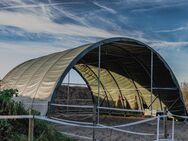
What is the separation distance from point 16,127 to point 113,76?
15.6 meters

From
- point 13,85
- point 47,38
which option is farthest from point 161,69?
point 13,85

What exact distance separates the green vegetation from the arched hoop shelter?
22.0 feet

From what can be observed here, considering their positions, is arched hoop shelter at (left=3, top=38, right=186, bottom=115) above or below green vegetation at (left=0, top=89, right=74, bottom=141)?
above

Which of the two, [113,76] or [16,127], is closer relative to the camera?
[16,127]

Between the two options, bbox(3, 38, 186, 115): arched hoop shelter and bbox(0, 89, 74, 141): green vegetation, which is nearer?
bbox(0, 89, 74, 141): green vegetation

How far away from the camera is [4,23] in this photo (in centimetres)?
1605

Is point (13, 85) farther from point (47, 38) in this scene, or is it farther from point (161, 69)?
point (161, 69)

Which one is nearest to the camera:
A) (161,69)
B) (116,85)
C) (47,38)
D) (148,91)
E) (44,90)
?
(44,90)

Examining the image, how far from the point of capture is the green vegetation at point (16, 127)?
7.41 m

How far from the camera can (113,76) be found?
23.2m

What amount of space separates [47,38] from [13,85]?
340cm

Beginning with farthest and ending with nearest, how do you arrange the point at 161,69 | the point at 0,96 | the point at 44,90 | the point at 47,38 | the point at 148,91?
1. the point at 148,91
2. the point at 161,69
3. the point at 47,38
4. the point at 44,90
5. the point at 0,96

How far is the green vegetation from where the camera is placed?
7.41m

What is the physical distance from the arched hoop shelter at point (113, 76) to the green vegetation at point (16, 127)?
6.70m
